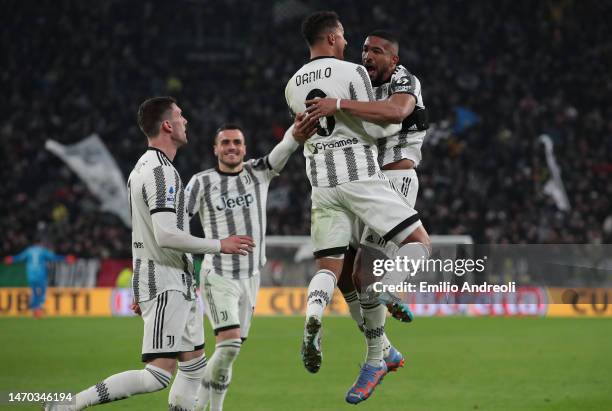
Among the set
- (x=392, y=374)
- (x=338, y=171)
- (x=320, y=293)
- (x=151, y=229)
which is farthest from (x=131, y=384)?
(x=392, y=374)

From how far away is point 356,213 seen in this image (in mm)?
7016

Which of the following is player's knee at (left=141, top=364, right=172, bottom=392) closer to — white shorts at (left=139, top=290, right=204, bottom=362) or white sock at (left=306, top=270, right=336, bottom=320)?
white shorts at (left=139, top=290, right=204, bottom=362)

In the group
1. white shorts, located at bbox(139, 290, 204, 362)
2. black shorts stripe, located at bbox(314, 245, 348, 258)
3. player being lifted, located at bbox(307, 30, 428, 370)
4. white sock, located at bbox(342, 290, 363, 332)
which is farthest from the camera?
white sock, located at bbox(342, 290, 363, 332)

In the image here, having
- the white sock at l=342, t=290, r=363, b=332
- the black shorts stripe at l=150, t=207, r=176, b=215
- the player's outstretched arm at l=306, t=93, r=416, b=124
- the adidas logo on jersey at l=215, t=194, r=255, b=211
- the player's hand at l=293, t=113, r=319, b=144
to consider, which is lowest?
the white sock at l=342, t=290, r=363, b=332

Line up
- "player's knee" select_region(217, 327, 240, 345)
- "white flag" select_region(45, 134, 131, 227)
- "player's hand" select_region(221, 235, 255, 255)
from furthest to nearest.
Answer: "white flag" select_region(45, 134, 131, 227), "player's knee" select_region(217, 327, 240, 345), "player's hand" select_region(221, 235, 255, 255)

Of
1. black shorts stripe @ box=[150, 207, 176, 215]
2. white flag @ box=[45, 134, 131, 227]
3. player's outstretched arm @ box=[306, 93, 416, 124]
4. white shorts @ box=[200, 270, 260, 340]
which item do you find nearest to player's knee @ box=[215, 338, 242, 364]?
white shorts @ box=[200, 270, 260, 340]

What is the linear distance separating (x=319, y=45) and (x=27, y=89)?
2255cm

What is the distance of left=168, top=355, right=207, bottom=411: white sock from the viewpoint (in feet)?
24.7

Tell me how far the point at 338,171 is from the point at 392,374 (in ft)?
21.3

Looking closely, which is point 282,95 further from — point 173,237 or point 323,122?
point 173,237

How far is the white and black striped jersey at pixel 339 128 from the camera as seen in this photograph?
6906 millimetres

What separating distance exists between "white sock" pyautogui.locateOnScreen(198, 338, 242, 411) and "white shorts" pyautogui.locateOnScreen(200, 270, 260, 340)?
24cm

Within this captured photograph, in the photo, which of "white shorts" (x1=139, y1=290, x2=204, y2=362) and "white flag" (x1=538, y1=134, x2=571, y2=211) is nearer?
"white shorts" (x1=139, y1=290, x2=204, y2=362)

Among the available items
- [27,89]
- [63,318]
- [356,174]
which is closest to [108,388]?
[356,174]
